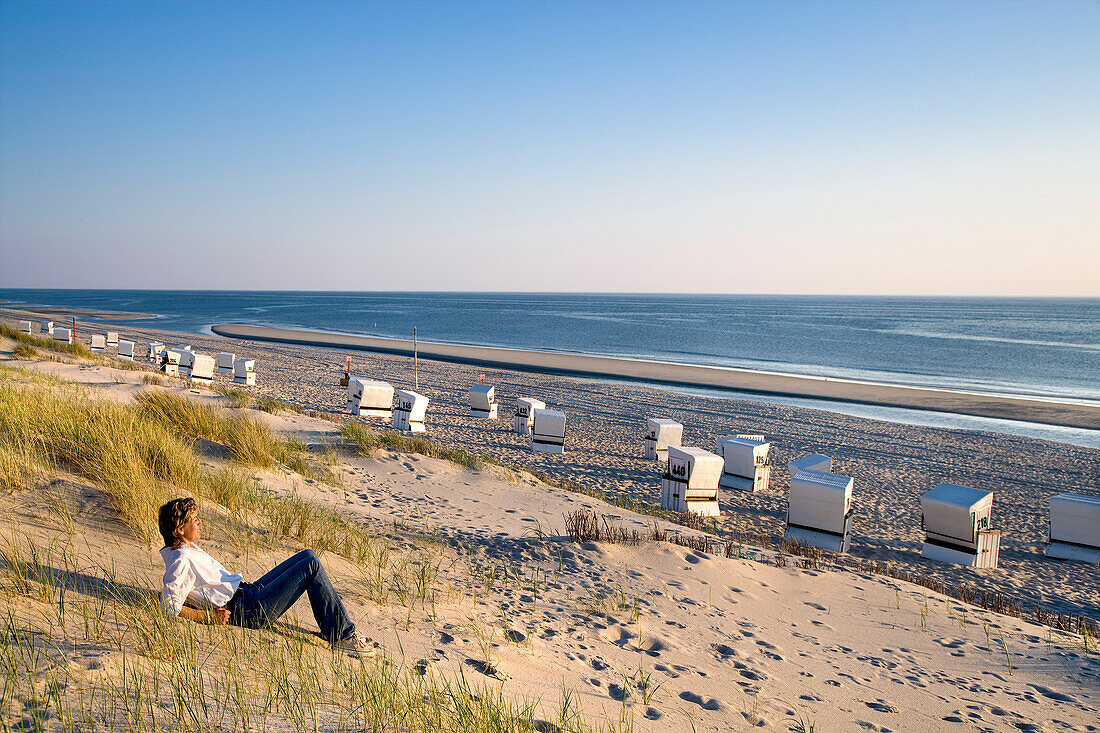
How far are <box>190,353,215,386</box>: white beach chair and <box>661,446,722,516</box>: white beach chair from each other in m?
15.2

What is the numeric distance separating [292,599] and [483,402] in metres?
13.7

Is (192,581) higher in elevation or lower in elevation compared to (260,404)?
higher

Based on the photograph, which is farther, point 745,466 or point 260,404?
point 260,404

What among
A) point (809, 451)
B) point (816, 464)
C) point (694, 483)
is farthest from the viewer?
point (809, 451)

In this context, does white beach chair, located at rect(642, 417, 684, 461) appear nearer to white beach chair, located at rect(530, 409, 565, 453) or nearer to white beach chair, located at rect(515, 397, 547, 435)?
white beach chair, located at rect(530, 409, 565, 453)

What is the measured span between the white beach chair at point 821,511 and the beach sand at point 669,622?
0.80 metres

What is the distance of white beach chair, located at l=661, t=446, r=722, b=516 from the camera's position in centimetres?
966

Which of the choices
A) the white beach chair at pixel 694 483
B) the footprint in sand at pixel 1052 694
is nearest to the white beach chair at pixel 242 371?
the white beach chair at pixel 694 483

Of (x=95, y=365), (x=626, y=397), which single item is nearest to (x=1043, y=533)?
(x=626, y=397)

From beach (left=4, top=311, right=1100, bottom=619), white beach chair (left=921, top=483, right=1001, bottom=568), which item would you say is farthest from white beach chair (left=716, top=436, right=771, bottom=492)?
white beach chair (left=921, top=483, right=1001, bottom=568)

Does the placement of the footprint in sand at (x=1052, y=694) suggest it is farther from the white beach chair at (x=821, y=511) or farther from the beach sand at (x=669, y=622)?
the white beach chair at (x=821, y=511)

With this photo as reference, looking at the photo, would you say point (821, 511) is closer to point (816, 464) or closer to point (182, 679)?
point (816, 464)

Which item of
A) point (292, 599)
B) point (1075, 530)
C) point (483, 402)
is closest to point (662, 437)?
point (483, 402)

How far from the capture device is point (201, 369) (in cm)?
1900
